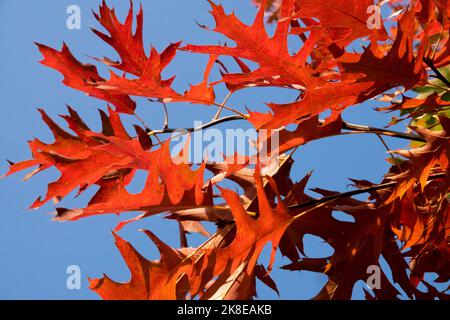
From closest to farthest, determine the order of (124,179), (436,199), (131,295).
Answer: (131,295)
(436,199)
(124,179)

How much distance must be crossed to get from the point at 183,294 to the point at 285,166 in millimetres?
334

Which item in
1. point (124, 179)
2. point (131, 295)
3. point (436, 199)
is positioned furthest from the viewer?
point (124, 179)

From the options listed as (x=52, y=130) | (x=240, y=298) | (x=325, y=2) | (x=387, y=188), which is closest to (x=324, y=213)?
(x=387, y=188)

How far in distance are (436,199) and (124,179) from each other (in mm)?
524

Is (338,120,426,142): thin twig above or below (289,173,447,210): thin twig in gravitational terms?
above

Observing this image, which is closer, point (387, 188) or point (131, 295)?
point (131, 295)

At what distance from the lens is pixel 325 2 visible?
2.66 ft

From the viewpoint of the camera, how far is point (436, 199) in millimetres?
917

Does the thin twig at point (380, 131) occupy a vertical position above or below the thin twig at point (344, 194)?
above

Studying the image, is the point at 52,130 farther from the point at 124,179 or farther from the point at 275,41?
the point at 275,41

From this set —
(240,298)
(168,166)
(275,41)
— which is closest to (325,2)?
(275,41)
